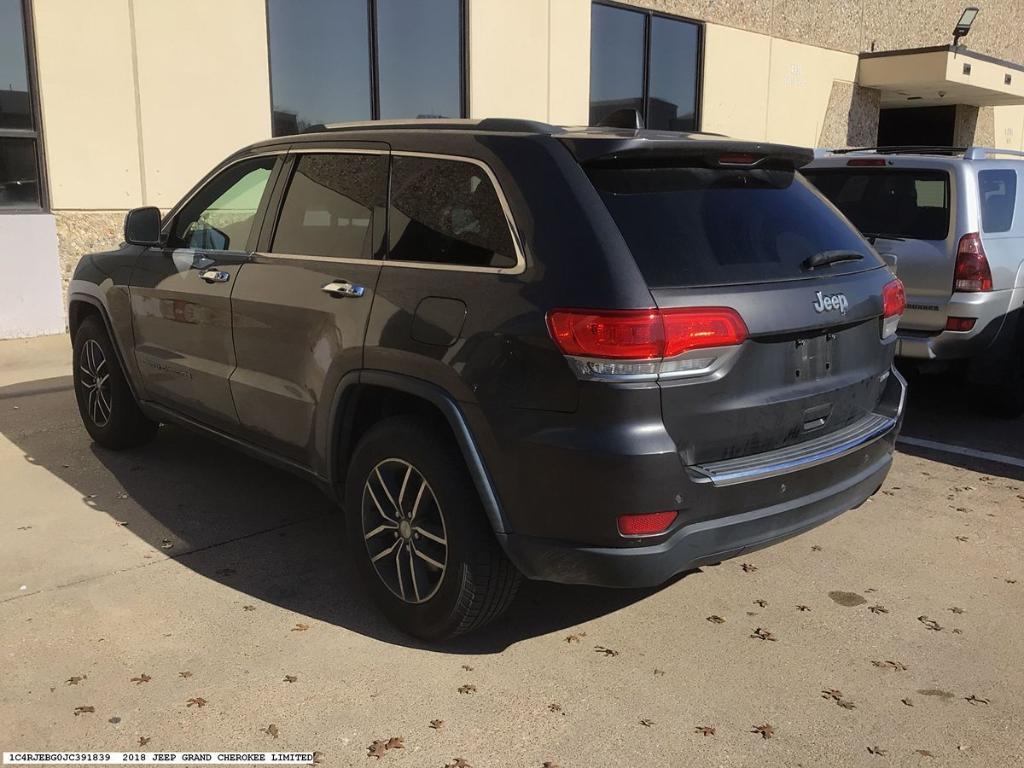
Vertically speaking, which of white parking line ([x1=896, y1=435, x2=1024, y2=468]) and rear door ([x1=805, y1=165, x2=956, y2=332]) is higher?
rear door ([x1=805, y1=165, x2=956, y2=332])

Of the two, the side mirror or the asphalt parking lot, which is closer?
the asphalt parking lot

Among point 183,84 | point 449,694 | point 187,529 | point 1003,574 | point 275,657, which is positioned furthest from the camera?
point 183,84

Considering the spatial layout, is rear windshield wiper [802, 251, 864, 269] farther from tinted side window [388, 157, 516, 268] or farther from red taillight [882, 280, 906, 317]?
tinted side window [388, 157, 516, 268]

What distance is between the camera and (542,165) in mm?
3229

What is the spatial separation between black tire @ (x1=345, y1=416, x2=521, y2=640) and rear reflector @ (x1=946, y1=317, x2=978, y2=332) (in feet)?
13.8

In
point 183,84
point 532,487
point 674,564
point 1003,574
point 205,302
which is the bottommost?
point 1003,574

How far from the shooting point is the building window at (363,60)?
10672 mm

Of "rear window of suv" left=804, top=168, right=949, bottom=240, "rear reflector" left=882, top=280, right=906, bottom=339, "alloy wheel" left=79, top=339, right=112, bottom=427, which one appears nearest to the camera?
"rear reflector" left=882, top=280, right=906, bottom=339

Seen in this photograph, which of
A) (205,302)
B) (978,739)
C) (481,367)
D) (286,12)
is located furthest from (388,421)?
(286,12)

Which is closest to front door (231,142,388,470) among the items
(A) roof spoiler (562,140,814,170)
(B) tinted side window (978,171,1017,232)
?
(A) roof spoiler (562,140,814,170)

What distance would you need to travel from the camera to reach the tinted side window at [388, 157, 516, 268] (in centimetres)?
328

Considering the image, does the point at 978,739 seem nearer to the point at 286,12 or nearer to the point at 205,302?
the point at 205,302

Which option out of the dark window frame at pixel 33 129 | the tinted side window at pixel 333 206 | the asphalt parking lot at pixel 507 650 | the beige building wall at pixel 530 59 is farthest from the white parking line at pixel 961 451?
the dark window frame at pixel 33 129

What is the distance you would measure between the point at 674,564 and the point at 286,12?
9.23 meters
